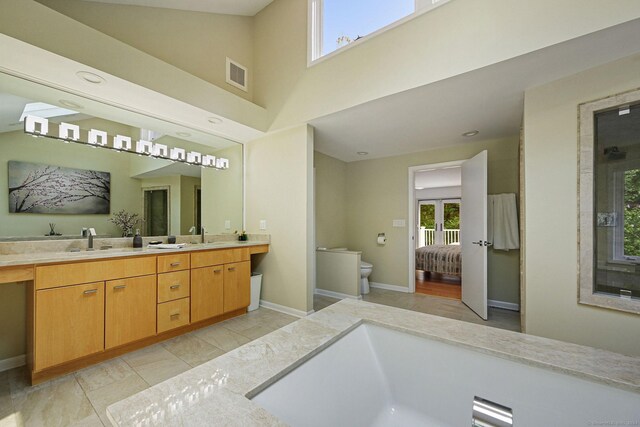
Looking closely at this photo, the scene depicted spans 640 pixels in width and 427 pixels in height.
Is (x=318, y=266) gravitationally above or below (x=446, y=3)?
below

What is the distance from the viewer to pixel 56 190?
2.23 meters

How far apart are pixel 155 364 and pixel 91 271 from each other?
885mm

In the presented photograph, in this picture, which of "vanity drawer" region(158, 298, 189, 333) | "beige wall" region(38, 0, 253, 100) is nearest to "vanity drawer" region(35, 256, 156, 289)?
"vanity drawer" region(158, 298, 189, 333)

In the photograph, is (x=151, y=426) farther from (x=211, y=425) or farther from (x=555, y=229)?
(x=555, y=229)

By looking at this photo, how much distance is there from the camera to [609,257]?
6.21 ft

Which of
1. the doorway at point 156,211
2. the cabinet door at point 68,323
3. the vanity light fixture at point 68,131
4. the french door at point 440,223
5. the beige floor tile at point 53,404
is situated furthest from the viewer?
the french door at point 440,223

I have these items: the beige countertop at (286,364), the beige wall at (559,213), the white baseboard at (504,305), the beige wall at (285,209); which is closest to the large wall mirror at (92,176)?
the beige wall at (285,209)

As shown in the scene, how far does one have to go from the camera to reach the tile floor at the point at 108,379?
151 centimetres

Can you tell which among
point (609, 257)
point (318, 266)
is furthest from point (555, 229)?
point (318, 266)

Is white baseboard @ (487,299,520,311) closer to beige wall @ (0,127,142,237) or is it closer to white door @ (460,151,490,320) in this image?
white door @ (460,151,490,320)

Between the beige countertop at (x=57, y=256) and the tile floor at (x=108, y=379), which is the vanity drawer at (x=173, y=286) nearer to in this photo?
the beige countertop at (x=57, y=256)

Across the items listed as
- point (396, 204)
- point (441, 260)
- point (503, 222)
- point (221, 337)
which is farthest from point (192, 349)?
point (441, 260)

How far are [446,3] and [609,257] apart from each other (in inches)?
91.3

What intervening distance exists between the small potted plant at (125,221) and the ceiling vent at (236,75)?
194cm
